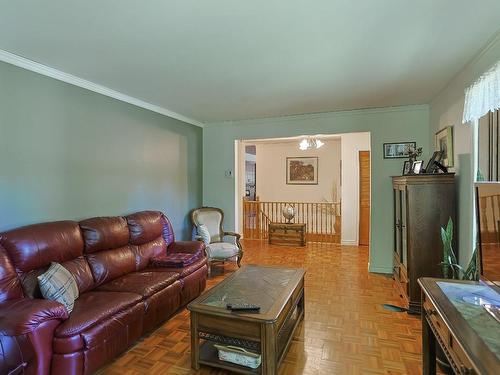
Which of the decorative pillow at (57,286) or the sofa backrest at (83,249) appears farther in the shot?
the sofa backrest at (83,249)

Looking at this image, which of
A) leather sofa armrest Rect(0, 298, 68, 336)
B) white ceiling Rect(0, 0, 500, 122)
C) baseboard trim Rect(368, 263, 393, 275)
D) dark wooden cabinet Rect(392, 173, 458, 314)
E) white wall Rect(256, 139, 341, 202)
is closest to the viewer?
leather sofa armrest Rect(0, 298, 68, 336)

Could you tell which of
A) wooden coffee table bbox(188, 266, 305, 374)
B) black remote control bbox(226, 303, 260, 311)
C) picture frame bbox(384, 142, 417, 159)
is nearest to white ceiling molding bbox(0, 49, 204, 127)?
wooden coffee table bbox(188, 266, 305, 374)

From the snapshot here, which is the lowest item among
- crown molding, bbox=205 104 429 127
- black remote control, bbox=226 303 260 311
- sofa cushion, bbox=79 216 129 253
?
black remote control, bbox=226 303 260 311

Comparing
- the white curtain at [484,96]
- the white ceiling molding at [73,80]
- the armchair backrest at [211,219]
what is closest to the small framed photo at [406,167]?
the white curtain at [484,96]

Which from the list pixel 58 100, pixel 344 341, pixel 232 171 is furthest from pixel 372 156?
pixel 58 100

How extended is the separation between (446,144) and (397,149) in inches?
39.7

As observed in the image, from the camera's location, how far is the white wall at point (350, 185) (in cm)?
615

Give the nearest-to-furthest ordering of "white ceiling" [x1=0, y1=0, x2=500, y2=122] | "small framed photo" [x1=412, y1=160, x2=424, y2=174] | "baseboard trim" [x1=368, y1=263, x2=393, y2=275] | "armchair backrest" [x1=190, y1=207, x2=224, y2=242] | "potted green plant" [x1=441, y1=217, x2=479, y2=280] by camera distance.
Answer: "white ceiling" [x1=0, y1=0, x2=500, y2=122] < "potted green plant" [x1=441, y1=217, x2=479, y2=280] < "small framed photo" [x1=412, y1=160, x2=424, y2=174] < "baseboard trim" [x1=368, y1=263, x2=393, y2=275] < "armchair backrest" [x1=190, y1=207, x2=224, y2=242]

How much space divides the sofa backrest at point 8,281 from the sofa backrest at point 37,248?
0.04m

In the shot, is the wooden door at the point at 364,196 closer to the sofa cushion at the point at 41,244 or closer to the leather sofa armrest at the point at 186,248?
the leather sofa armrest at the point at 186,248

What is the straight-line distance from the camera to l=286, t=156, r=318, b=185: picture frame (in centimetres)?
859

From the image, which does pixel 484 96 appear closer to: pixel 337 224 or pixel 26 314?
pixel 26 314

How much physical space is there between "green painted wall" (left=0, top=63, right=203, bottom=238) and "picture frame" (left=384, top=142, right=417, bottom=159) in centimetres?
320

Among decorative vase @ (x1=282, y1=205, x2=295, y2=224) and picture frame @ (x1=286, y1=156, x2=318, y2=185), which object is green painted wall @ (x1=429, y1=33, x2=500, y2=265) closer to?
decorative vase @ (x1=282, y1=205, x2=295, y2=224)
